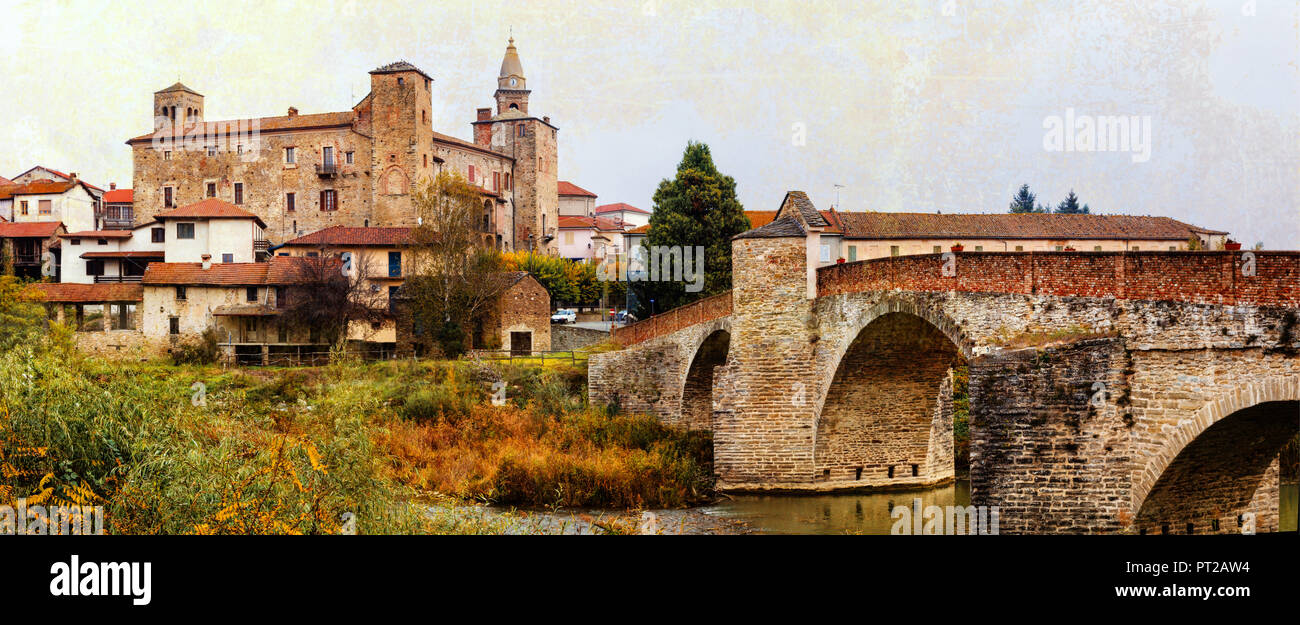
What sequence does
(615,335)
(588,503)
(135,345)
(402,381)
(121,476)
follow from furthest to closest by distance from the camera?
(135,345) → (615,335) → (402,381) → (588,503) → (121,476)

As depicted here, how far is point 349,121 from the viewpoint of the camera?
209ft

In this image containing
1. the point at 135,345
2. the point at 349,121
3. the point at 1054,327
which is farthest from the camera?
the point at 349,121

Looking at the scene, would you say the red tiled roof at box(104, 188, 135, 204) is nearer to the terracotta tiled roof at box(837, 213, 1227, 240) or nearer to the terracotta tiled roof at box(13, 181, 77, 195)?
the terracotta tiled roof at box(13, 181, 77, 195)

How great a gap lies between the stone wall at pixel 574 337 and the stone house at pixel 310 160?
61.0 ft

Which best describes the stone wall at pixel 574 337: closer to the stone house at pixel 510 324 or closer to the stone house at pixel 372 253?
the stone house at pixel 510 324

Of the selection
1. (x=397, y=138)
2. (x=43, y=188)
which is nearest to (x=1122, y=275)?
(x=397, y=138)

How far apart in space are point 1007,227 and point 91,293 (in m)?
37.6

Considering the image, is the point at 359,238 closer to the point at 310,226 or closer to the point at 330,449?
the point at 310,226

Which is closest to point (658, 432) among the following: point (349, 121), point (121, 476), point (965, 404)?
point (965, 404)

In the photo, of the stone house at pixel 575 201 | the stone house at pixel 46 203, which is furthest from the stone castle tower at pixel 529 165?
the stone house at pixel 46 203

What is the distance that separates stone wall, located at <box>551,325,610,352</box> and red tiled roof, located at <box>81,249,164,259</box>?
19.8 meters

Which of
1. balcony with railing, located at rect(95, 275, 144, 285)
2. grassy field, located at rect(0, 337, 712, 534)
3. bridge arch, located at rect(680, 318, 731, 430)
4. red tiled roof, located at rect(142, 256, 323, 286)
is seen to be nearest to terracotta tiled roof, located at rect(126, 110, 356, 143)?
balcony with railing, located at rect(95, 275, 144, 285)
